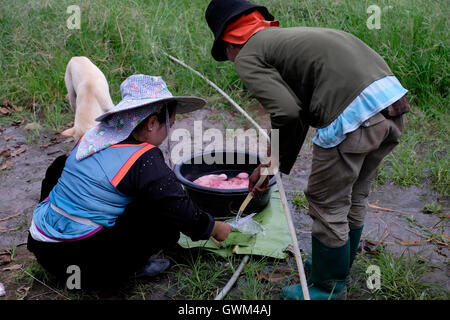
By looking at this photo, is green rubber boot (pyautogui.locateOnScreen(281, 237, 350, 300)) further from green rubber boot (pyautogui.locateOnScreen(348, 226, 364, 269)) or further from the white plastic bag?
the white plastic bag

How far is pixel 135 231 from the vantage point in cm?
253

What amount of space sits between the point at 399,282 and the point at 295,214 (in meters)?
1.04

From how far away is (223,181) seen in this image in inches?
137

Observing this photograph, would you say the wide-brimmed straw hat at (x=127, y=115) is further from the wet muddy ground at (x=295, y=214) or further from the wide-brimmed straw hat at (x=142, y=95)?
the wet muddy ground at (x=295, y=214)

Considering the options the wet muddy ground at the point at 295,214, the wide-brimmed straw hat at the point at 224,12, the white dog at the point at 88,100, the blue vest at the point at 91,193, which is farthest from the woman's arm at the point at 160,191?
the white dog at the point at 88,100

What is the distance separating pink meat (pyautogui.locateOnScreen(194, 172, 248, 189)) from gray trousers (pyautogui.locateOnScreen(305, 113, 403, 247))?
100 centimetres

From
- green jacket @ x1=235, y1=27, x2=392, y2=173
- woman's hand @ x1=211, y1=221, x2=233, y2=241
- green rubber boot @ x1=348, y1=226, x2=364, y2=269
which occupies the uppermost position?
green jacket @ x1=235, y1=27, x2=392, y2=173

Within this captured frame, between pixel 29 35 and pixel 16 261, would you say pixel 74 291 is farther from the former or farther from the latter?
pixel 29 35

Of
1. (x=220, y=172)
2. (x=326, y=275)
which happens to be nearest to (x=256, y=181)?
(x=326, y=275)

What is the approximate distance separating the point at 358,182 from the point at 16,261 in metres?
2.26

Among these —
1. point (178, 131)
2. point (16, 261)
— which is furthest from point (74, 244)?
point (178, 131)

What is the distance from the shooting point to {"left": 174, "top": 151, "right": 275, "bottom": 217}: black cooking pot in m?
3.15

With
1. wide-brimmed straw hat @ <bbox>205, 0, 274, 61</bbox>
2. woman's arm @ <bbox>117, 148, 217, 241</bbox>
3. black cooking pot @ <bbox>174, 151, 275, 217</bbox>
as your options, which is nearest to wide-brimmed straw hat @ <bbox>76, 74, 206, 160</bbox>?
woman's arm @ <bbox>117, 148, 217, 241</bbox>

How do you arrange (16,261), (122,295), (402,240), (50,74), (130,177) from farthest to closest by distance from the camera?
(50,74) → (402,240) → (16,261) → (122,295) → (130,177)
